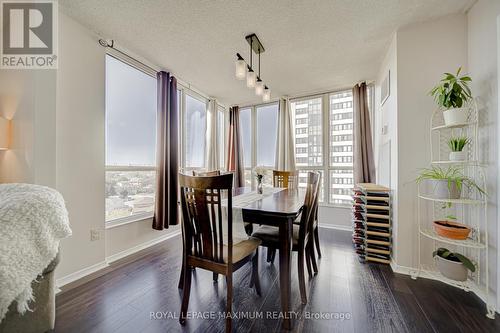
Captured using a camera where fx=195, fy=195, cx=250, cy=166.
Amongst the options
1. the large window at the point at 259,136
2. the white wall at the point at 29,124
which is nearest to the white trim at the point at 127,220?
the white wall at the point at 29,124

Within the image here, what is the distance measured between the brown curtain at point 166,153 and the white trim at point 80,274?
0.71 meters

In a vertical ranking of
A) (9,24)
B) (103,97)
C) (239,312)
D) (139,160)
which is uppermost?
(9,24)

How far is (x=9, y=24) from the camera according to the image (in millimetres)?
1785

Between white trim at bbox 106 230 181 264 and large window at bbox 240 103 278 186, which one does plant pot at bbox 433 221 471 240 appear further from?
white trim at bbox 106 230 181 264

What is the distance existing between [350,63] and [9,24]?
377cm

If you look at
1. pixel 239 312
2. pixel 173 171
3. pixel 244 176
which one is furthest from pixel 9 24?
pixel 244 176

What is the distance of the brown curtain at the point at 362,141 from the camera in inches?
128

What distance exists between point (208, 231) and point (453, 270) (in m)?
2.09

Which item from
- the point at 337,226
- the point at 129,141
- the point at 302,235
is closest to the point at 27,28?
the point at 129,141

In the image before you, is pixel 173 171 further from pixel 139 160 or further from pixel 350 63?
pixel 350 63

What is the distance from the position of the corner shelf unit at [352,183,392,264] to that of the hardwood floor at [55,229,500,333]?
16 cm

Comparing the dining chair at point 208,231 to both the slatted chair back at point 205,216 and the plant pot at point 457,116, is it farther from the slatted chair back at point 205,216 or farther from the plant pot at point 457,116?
the plant pot at point 457,116

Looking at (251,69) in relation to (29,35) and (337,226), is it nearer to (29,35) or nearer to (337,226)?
(29,35)

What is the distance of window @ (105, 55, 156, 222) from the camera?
246cm
